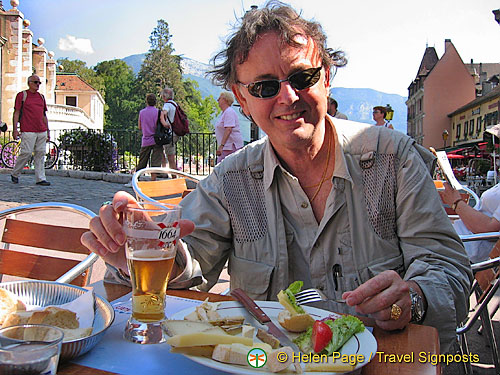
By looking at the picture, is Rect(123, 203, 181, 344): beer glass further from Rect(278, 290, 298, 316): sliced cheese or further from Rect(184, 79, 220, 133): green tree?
Rect(184, 79, 220, 133): green tree

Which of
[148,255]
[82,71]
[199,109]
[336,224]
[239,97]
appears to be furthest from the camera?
[82,71]

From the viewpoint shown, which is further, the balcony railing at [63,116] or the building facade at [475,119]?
the balcony railing at [63,116]

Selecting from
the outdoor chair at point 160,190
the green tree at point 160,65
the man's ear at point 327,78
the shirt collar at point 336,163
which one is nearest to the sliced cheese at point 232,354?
the shirt collar at point 336,163

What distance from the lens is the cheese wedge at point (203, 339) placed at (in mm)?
925

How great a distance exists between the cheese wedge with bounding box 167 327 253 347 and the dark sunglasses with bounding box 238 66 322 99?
3.74 feet

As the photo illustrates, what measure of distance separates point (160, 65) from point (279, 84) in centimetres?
7584

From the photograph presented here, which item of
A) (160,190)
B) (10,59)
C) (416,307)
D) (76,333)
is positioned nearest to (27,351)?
(76,333)

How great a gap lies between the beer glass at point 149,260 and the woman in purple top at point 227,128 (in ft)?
23.7

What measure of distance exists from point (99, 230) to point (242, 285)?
0.70 metres

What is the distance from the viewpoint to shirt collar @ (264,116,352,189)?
1.83 m

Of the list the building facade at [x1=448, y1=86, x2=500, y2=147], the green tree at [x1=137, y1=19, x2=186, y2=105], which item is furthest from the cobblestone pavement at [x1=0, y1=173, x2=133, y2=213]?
the green tree at [x1=137, y1=19, x2=186, y2=105]

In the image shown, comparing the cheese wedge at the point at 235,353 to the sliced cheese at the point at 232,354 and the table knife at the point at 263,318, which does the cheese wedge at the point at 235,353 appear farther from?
the table knife at the point at 263,318

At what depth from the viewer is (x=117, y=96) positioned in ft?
305

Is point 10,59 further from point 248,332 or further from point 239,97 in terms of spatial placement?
point 248,332
